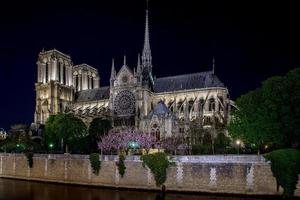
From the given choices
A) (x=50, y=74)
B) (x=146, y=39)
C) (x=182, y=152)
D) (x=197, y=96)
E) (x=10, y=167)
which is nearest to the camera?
(x=182, y=152)

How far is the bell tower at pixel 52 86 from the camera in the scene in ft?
294

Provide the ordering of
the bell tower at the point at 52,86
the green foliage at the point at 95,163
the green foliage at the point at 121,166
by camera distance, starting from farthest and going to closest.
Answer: the bell tower at the point at 52,86 → the green foliage at the point at 95,163 → the green foliage at the point at 121,166

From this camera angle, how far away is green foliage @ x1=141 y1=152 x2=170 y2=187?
35531mm

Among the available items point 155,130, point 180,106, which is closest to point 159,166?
point 155,130

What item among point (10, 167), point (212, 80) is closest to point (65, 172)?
point (10, 167)

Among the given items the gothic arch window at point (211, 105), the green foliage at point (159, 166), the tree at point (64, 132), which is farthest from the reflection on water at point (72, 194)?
the gothic arch window at point (211, 105)

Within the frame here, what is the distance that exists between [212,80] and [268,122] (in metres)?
38.9

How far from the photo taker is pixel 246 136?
Answer: 37.0 meters

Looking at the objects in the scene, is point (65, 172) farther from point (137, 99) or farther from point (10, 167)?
point (137, 99)

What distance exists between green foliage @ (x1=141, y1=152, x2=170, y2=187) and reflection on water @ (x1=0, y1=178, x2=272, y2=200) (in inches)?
55.1

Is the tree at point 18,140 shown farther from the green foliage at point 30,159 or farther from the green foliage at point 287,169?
the green foliage at point 287,169

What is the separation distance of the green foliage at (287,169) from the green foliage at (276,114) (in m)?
4.03

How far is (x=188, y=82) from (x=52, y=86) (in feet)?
109

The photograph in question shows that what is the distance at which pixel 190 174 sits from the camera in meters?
34.7
